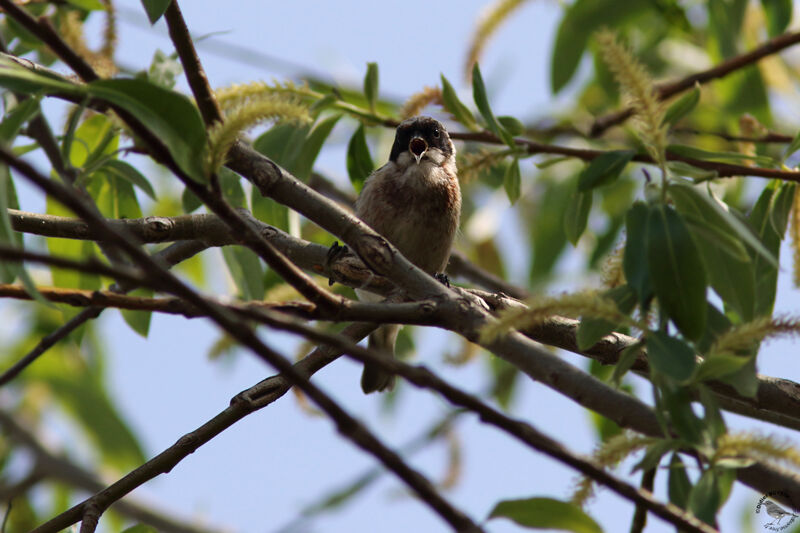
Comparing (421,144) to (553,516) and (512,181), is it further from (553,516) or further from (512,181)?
(553,516)

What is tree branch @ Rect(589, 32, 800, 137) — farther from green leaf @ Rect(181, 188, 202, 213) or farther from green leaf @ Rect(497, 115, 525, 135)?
green leaf @ Rect(181, 188, 202, 213)

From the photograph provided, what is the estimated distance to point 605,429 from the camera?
4477mm

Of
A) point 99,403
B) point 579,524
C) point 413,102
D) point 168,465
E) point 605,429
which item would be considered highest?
point 413,102

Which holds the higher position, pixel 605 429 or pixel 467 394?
pixel 605 429

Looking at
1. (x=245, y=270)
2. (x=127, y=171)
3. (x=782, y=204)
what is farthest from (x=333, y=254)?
(x=782, y=204)

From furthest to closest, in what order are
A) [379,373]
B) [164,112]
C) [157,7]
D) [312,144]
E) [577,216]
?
[379,373], [312,144], [577,216], [157,7], [164,112]

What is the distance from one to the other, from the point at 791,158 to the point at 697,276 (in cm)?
143

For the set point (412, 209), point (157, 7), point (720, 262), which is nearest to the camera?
point (157, 7)

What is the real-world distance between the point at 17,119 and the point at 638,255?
1661 mm

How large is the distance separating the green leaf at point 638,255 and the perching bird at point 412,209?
2.55 metres

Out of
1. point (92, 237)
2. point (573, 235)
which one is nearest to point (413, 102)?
point (573, 235)

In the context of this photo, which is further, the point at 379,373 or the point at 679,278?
the point at 379,373

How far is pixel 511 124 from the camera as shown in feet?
11.8

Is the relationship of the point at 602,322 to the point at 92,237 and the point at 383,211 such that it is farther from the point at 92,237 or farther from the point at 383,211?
the point at 383,211
